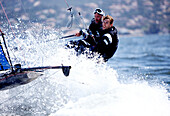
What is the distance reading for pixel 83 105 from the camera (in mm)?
4453

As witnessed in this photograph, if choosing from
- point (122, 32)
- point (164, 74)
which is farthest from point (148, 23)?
point (164, 74)

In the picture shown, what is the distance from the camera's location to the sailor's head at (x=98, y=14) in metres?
6.02

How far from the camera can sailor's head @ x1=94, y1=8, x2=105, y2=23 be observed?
6.02 m

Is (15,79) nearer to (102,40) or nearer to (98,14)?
(102,40)

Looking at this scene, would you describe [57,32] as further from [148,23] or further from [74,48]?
[148,23]

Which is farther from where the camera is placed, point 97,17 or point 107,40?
point 97,17

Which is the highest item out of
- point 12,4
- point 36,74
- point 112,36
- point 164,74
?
point 12,4

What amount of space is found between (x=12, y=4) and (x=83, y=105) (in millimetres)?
5318

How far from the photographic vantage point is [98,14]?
19.8ft

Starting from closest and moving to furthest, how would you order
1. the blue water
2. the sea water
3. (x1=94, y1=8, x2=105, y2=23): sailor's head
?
1. the sea water
2. (x1=94, y1=8, x2=105, y2=23): sailor's head
3. the blue water

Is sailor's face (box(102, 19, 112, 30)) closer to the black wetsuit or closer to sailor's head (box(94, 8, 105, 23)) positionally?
the black wetsuit

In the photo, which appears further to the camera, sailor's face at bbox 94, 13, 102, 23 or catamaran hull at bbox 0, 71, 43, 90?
sailor's face at bbox 94, 13, 102, 23

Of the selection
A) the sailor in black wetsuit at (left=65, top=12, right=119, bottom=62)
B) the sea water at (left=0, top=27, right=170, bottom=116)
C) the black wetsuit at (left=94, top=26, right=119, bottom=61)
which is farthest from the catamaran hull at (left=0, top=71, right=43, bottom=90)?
the black wetsuit at (left=94, top=26, right=119, bottom=61)

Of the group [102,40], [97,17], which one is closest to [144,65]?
[97,17]
